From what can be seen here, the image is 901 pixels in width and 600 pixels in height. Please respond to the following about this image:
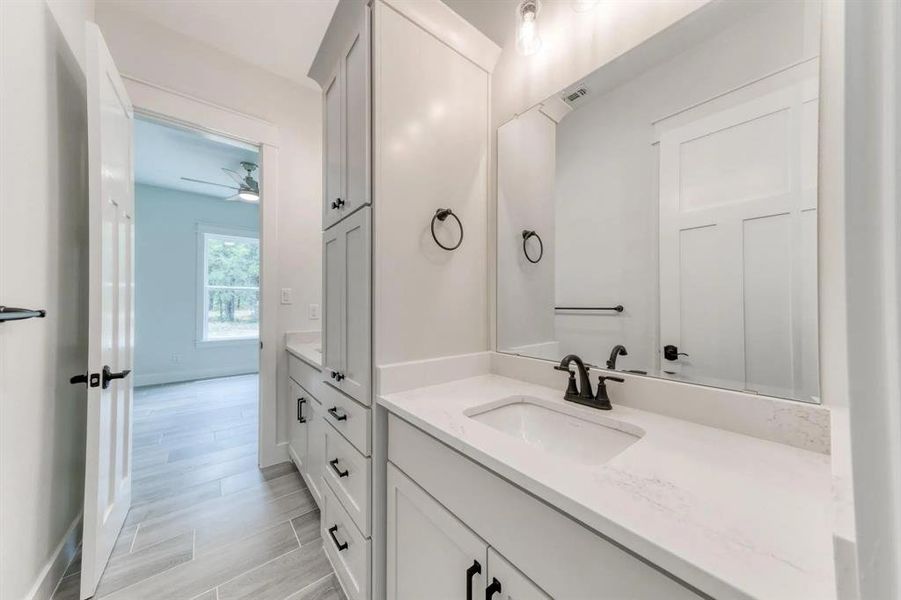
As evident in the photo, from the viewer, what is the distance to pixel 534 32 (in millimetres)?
1195

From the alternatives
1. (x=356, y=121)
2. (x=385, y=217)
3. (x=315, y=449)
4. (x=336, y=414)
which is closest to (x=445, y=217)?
(x=385, y=217)

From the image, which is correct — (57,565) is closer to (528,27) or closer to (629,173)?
(629,173)

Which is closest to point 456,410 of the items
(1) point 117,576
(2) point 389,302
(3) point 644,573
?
(2) point 389,302

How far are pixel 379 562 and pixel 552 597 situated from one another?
74 centimetres

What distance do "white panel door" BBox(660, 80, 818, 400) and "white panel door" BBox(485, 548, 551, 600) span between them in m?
0.67

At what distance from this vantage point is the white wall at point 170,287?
14.2 ft

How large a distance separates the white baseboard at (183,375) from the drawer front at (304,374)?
3443mm

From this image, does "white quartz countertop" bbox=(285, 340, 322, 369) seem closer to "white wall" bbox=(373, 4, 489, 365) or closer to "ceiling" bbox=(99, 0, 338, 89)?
"white wall" bbox=(373, 4, 489, 365)

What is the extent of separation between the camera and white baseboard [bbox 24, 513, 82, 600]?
114cm

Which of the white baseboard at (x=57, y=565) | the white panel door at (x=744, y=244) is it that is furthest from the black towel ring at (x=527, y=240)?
the white baseboard at (x=57, y=565)

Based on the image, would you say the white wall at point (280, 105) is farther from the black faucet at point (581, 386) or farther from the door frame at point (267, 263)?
the black faucet at point (581, 386)

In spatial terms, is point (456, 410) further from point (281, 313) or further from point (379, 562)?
point (281, 313)

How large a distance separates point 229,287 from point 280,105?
3702mm

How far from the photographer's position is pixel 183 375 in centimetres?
451
